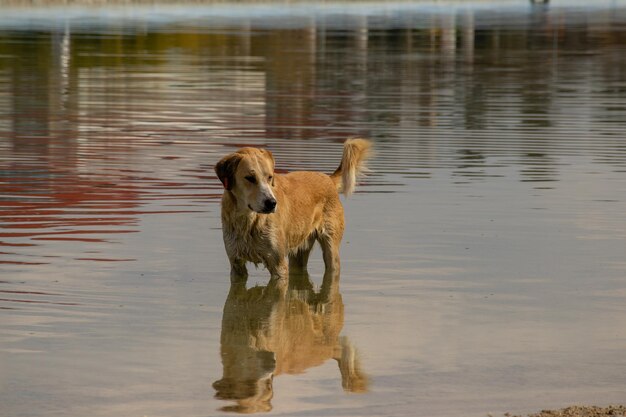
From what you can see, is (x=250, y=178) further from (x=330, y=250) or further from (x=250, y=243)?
(x=330, y=250)

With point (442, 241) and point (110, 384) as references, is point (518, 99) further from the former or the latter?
point (110, 384)

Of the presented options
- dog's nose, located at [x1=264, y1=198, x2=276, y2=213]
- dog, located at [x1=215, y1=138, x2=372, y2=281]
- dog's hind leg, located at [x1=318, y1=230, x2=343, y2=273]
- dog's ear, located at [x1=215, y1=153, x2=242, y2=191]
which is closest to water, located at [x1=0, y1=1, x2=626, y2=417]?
dog's hind leg, located at [x1=318, y1=230, x2=343, y2=273]

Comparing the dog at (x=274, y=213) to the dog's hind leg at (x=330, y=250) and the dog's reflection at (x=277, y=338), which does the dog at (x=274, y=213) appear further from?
the dog's reflection at (x=277, y=338)

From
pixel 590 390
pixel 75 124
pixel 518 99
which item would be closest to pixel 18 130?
pixel 75 124

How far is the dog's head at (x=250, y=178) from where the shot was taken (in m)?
11.1

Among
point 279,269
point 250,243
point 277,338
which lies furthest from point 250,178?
point 277,338

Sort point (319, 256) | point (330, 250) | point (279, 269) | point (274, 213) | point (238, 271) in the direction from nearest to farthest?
point (274, 213), point (279, 269), point (238, 271), point (330, 250), point (319, 256)

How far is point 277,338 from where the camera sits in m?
9.88

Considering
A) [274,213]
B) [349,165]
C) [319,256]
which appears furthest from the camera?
[319,256]

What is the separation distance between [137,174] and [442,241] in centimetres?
554

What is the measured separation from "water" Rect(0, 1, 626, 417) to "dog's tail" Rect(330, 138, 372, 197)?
68 cm

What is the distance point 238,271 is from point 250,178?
0.92m

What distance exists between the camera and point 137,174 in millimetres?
18219

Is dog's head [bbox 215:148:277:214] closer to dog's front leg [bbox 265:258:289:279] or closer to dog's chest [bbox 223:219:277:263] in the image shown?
dog's chest [bbox 223:219:277:263]
